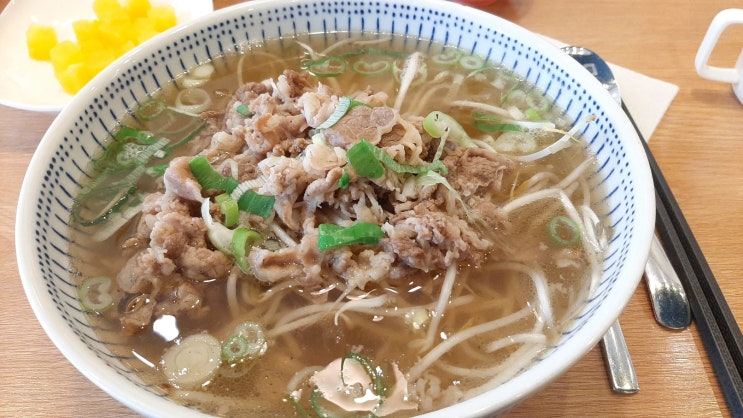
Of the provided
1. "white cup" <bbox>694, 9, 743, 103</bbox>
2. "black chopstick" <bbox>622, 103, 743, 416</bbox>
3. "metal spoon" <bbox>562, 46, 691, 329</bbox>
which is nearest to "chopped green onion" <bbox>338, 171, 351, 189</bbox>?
"metal spoon" <bbox>562, 46, 691, 329</bbox>

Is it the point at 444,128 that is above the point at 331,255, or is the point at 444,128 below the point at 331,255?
above

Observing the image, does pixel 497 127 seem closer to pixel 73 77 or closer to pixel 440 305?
A: pixel 440 305

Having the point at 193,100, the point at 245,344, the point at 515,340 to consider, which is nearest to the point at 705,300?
the point at 515,340

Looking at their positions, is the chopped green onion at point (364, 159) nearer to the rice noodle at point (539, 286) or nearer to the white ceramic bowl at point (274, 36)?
the rice noodle at point (539, 286)

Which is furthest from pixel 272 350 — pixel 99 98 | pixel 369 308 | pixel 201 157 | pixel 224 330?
pixel 99 98

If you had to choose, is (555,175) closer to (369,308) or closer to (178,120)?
(369,308)

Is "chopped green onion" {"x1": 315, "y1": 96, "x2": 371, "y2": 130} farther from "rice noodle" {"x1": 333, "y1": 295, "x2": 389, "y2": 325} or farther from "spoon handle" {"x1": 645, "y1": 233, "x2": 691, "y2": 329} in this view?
"spoon handle" {"x1": 645, "y1": 233, "x2": 691, "y2": 329}
